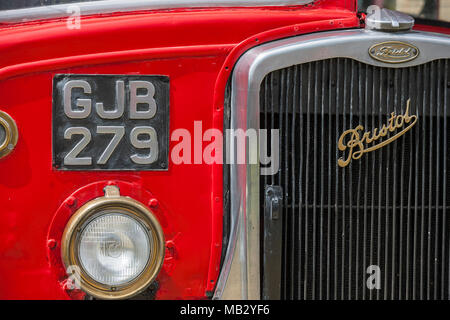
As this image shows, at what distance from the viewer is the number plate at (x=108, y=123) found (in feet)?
7.30

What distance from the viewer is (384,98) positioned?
7.47 ft

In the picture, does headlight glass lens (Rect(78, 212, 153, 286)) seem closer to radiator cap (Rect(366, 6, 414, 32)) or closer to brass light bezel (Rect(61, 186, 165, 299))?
brass light bezel (Rect(61, 186, 165, 299))

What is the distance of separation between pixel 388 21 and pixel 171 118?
83 cm

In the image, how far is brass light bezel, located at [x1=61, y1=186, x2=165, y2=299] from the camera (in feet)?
7.09

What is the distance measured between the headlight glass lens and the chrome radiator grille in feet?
1.46

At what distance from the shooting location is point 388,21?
228 cm

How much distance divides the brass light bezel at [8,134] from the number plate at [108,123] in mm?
131

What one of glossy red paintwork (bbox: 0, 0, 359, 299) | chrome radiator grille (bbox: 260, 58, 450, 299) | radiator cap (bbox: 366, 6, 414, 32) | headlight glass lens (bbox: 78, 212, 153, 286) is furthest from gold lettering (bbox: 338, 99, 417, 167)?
headlight glass lens (bbox: 78, 212, 153, 286)

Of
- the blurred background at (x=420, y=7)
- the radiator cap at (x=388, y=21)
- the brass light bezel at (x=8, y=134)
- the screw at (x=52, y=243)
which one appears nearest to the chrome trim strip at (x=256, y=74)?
the radiator cap at (x=388, y=21)

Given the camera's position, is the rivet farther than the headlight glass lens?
Yes

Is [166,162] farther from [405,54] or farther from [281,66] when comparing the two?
[405,54]

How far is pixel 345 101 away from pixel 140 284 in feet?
3.07

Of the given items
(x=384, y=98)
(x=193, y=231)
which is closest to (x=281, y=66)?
(x=384, y=98)
